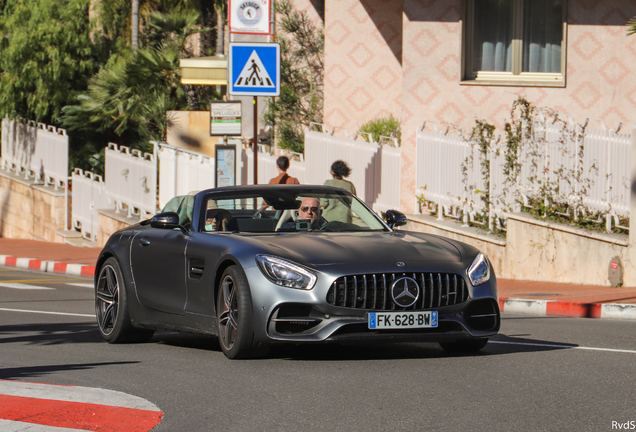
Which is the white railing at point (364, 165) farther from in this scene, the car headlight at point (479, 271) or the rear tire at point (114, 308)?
the car headlight at point (479, 271)

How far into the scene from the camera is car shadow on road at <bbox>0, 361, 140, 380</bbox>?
6.98 m

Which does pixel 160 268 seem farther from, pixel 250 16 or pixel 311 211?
pixel 250 16

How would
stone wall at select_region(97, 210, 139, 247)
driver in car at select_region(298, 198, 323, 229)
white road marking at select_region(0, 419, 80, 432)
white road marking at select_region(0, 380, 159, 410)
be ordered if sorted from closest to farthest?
white road marking at select_region(0, 419, 80, 432) → white road marking at select_region(0, 380, 159, 410) → driver in car at select_region(298, 198, 323, 229) → stone wall at select_region(97, 210, 139, 247)

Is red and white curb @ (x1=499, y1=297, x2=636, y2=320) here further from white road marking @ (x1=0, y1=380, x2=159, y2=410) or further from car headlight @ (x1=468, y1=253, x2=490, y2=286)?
white road marking @ (x1=0, y1=380, x2=159, y2=410)

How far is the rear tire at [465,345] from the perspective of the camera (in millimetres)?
7746

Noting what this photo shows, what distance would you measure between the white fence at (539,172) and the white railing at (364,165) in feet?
2.32

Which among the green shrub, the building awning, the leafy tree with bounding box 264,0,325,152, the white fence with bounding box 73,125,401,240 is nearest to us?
the white fence with bounding box 73,125,401,240

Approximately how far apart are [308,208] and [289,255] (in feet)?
4.32

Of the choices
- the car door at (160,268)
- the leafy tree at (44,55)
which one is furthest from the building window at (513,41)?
the leafy tree at (44,55)

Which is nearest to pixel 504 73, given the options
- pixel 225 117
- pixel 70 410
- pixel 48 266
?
pixel 225 117

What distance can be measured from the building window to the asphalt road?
9.48 m

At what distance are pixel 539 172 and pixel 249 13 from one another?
15.2 feet

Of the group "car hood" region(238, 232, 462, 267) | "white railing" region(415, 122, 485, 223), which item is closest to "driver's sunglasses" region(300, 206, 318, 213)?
"car hood" region(238, 232, 462, 267)

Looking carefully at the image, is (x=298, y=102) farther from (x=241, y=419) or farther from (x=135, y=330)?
(x=241, y=419)
